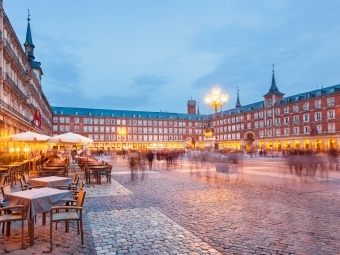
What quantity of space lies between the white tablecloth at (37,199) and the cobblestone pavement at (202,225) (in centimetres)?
64

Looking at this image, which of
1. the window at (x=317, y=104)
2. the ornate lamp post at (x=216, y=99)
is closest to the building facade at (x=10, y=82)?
the ornate lamp post at (x=216, y=99)

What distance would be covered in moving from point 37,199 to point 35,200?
4cm

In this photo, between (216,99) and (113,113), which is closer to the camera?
(216,99)

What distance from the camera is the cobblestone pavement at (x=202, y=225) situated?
4.99m

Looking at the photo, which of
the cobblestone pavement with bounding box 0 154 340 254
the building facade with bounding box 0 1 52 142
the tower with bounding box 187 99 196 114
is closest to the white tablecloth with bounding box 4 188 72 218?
the cobblestone pavement with bounding box 0 154 340 254

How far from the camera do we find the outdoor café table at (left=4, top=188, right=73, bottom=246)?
17.1 feet

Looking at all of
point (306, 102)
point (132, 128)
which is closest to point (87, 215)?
point (306, 102)

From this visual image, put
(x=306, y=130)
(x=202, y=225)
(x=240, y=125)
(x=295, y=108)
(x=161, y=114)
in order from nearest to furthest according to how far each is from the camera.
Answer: (x=202, y=225) < (x=306, y=130) < (x=295, y=108) < (x=240, y=125) < (x=161, y=114)

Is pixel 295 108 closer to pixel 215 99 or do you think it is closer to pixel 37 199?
pixel 215 99

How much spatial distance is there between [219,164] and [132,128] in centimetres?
8066

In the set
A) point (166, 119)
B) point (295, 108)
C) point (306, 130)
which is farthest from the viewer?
point (166, 119)

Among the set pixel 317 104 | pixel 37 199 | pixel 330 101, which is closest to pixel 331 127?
pixel 330 101

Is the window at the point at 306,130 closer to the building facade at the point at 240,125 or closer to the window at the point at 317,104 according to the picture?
the building facade at the point at 240,125

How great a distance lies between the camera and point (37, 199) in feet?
17.5
